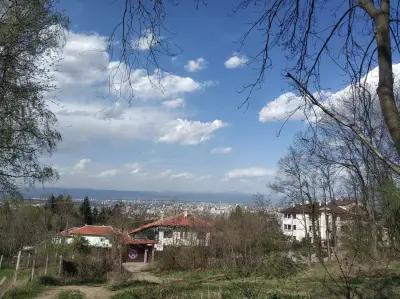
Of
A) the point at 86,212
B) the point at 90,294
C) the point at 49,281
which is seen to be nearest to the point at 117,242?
the point at 49,281

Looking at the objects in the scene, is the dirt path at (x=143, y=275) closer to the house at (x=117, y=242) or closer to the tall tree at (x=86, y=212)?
the house at (x=117, y=242)

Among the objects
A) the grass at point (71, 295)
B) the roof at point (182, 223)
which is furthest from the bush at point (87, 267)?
the grass at point (71, 295)

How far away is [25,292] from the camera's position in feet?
Result: 70.9

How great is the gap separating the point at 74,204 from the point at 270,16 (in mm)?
77094

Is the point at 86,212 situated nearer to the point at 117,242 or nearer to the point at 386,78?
the point at 117,242

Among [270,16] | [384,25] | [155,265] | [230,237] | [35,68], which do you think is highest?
[35,68]

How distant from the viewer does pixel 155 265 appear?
1702 inches

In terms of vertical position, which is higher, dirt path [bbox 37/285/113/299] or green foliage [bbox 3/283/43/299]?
green foliage [bbox 3/283/43/299]

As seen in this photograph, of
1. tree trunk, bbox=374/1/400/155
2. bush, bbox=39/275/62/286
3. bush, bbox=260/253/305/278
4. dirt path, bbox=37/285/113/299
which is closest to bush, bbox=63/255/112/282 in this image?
bush, bbox=39/275/62/286

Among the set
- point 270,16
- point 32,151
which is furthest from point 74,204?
point 270,16

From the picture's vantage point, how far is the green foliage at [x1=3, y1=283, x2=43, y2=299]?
65.6 feet

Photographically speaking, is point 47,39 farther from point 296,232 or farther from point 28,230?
point 296,232

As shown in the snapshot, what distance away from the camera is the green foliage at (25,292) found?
20000mm

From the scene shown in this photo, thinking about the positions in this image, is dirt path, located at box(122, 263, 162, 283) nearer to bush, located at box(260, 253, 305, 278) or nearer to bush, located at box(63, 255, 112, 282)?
bush, located at box(63, 255, 112, 282)
